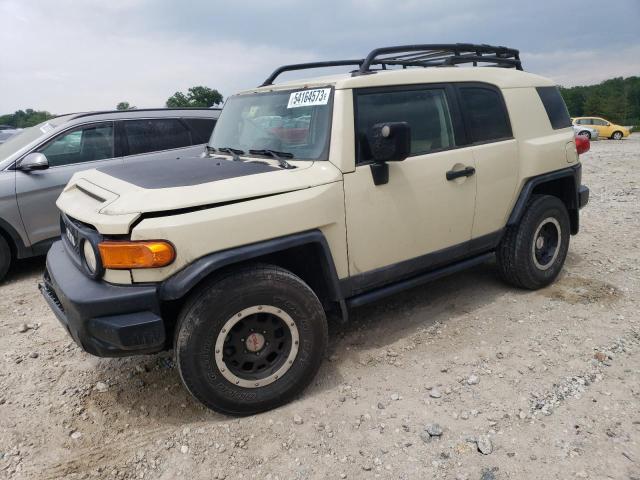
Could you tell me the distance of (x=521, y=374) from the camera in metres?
3.04

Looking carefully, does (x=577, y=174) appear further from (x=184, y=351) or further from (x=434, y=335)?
(x=184, y=351)

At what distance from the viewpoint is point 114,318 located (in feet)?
7.76

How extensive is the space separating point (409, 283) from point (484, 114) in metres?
1.48

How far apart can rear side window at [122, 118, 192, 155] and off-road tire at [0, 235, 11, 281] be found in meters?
1.68

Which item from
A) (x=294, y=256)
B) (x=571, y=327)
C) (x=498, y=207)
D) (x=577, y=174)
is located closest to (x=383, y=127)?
(x=294, y=256)

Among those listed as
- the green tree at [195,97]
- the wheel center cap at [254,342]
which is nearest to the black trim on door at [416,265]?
the wheel center cap at [254,342]

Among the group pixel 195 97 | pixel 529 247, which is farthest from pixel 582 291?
pixel 195 97

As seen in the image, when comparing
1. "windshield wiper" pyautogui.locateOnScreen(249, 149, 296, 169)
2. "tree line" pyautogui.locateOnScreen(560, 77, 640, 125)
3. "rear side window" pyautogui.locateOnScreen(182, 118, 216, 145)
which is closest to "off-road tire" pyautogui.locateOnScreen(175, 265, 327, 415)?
"windshield wiper" pyautogui.locateOnScreen(249, 149, 296, 169)

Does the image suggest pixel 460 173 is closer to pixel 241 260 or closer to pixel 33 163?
pixel 241 260

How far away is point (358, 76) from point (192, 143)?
3.64 metres

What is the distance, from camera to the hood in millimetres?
2404

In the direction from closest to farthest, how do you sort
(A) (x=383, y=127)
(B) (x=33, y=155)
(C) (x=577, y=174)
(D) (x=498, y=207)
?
(A) (x=383, y=127), (D) (x=498, y=207), (C) (x=577, y=174), (B) (x=33, y=155)

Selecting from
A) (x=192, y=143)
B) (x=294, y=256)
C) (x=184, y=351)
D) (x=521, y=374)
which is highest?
(x=192, y=143)

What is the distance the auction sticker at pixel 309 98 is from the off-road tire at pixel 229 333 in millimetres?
1119
